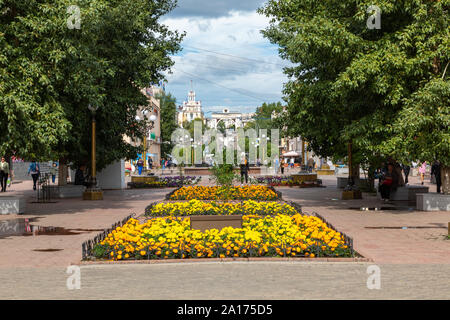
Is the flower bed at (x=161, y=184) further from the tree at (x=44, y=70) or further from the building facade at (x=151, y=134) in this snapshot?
the tree at (x=44, y=70)

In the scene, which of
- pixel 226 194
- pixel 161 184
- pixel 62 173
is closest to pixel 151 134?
pixel 161 184

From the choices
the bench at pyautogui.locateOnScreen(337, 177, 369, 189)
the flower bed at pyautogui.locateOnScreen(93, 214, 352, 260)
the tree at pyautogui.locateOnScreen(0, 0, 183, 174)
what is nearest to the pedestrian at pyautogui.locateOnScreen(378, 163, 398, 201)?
the bench at pyautogui.locateOnScreen(337, 177, 369, 189)

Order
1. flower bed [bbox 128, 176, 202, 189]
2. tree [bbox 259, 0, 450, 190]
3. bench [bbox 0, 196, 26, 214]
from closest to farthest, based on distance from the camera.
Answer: tree [bbox 259, 0, 450, 190] < bench [bbox 0, 196, 26, 214] < flower bed [bbox 128, 176, 202, 189]

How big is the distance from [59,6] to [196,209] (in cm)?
713

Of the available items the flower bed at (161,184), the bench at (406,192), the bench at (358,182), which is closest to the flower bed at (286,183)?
the bench at (358,182)

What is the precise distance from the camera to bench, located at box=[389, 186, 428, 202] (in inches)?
883

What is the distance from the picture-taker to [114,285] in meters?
7.73

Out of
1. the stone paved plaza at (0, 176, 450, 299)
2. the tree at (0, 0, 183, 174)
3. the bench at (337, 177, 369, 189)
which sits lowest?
the stone paved plaza at (0, 176, 450, 299)

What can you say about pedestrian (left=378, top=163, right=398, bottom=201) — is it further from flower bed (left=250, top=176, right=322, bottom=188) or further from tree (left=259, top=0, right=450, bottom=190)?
flower bed (left=250, top=176, right=322, bottom=188)

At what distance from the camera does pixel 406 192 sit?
2275 centimetres

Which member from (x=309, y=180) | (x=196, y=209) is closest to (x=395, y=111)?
(x=196, y=209)

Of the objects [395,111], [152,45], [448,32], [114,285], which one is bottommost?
[114,285]

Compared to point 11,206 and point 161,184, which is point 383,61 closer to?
point 11,206
